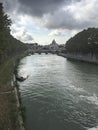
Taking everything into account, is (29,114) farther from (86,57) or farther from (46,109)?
(86,57)

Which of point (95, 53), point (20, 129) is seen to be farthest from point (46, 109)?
point (95, 53)

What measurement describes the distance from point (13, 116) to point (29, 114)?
4.95 meters

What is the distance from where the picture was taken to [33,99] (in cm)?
2752

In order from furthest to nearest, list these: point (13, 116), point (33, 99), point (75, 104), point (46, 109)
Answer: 1. point (33, 99)
2. point (75, 104)
3. point (46, 109)
4. point (13, 116)

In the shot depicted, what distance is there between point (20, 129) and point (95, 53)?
80059 mm

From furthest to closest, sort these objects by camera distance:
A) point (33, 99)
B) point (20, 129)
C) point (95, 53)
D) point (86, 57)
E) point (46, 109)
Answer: point (86, 57)
point (95, 53)
point (33, 99)
point (46, 109)
point (20, 129)

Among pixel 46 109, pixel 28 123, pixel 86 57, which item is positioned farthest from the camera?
pixel 86 57

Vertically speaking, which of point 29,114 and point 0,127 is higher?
point 0,127

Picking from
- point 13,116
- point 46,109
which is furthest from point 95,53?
point 13,116

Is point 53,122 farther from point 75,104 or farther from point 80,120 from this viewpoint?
point 75,104

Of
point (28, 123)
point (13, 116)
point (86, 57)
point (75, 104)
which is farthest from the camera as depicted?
point (86, 57)

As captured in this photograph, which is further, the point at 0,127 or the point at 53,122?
the point at 53,122

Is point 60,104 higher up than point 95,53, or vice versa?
point 95,53

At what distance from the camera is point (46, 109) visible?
23344 millimetres
